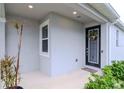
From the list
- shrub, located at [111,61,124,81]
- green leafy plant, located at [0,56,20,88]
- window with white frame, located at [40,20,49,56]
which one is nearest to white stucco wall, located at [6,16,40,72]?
window with white frame, located at [40,20,49,56]

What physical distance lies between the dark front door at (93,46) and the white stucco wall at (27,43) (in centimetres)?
261

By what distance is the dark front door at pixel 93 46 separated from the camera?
7.22 meters

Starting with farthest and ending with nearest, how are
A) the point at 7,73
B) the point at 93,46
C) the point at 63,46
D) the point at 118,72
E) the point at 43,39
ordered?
the point at 93,46 < the point at 43,39 < the point at 63,46 < the point at 118,72 < the point at 7,73

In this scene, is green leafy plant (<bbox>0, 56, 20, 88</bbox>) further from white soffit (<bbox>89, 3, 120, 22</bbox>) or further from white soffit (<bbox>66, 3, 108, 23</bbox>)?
white soffit (<bbox>89, 3, 120, 22</bbox>)

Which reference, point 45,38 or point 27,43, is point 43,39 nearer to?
point 45,38

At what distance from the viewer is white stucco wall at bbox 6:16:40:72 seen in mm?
6840

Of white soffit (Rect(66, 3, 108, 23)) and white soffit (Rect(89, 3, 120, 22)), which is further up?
white soffit (Rect(89, 3, 120, 22))

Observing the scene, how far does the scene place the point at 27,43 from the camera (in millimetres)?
7422

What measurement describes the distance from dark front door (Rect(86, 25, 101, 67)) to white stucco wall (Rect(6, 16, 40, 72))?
2606mm

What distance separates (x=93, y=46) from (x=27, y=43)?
327 centimetres

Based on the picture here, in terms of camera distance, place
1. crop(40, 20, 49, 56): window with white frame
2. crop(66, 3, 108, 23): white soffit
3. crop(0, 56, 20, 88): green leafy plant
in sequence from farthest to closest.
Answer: crop(40, 20, 49, 56): window with white frame → crop(66, 3, 108, 23): white soffit → crop(0, 56, 20, 88): green leafy plant

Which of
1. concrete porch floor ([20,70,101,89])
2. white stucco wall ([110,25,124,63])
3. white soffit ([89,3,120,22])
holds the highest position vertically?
white soffit ([89,3,120,22])

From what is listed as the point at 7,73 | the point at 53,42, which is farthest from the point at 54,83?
the point at 7,73

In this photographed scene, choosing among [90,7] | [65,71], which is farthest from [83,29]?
[90,7]
